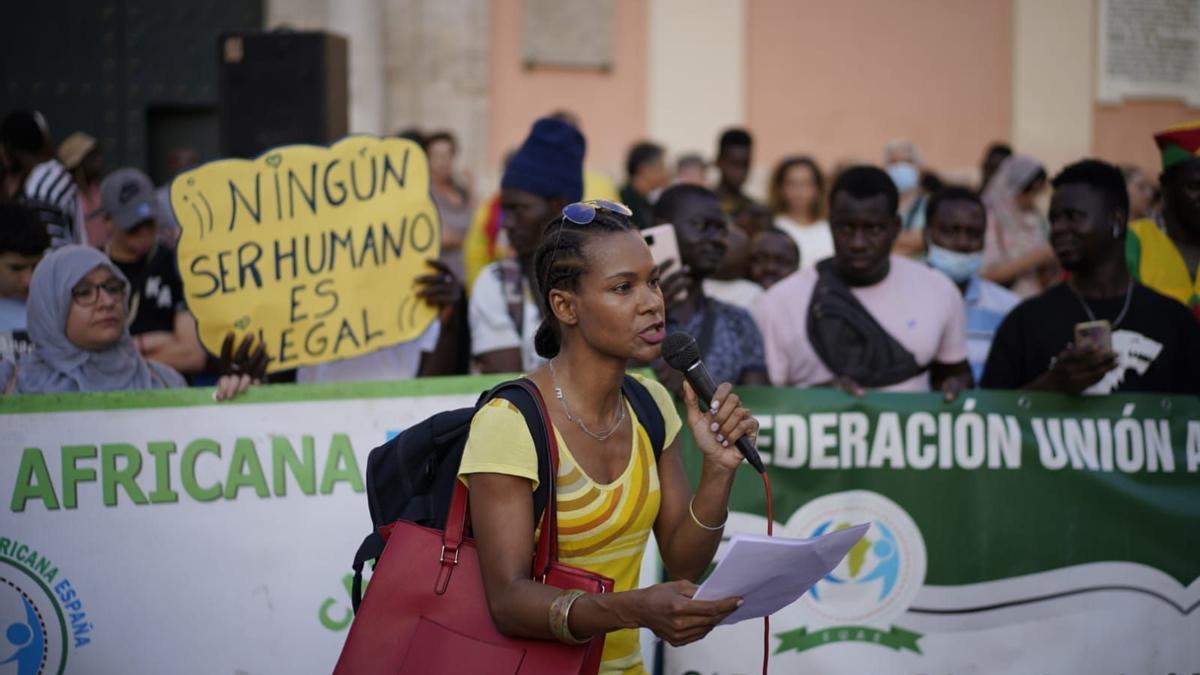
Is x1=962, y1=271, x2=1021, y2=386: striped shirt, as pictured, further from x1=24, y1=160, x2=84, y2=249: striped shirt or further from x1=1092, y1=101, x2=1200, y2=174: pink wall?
x1=1092, y1=101, x2=1200, y2=174: pink wall

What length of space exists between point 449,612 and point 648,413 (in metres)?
0.77

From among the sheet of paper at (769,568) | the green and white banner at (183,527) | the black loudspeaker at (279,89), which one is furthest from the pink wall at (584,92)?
the sheet of paper at (769,568)

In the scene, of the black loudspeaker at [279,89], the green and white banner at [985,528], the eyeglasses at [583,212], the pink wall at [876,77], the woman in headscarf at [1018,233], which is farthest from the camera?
the pink wall at [876,77]

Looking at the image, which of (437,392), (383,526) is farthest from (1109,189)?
(383,526)

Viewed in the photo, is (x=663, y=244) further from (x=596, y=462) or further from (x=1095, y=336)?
(x=596, y=462)

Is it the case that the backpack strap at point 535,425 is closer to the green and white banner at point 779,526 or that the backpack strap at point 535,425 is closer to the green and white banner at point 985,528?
the green and white banner at point 779,526

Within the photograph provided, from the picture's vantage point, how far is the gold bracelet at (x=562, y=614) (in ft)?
10.9

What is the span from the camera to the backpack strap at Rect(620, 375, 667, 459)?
378cm

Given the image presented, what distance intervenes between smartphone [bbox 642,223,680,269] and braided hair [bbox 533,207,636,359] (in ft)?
6.45

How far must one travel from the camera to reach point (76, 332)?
536cm

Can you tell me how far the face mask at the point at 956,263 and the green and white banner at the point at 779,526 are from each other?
63.1 inches

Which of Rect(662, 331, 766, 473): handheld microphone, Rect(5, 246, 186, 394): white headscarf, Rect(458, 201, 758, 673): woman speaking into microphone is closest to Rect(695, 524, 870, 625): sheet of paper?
Rect(458, 201, 758, 673): woman speaking into microphone

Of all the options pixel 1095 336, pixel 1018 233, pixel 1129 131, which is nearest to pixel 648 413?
pixel 1095 336

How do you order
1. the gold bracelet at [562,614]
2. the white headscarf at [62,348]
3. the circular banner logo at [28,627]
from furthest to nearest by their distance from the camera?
the white headscarf at [62,348] < the circular banner logo at [28,627] < the gold bracelet at [562,614]
